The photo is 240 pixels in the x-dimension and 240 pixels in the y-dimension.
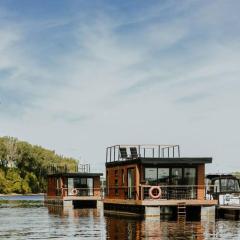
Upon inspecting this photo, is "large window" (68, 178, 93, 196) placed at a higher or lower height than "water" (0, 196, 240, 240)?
higher

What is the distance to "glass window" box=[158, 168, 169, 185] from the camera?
168 ft

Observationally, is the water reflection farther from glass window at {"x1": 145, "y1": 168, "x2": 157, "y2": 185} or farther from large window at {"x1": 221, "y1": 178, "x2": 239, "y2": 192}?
large window at {"x1": 221, "y1": 178, "x2": 239, "y2": 192}

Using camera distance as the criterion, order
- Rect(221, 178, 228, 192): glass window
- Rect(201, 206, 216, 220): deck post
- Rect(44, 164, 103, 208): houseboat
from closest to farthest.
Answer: Rect(201, 206, 216, 220): deck post, Rect(221, 178, 228, 192): glass window, Rect(44, 164, 103, 208): houseboat

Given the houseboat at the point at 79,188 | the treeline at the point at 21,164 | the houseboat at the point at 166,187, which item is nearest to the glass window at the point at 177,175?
the houseboat at the point at 166,187

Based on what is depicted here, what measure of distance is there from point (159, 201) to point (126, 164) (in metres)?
6.38

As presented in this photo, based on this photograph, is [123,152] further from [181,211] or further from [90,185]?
[90,185]

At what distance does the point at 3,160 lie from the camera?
153 metres

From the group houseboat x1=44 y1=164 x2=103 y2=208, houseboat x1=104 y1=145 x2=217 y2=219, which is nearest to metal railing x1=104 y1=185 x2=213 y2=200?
houseboat x1=104 y1=145 x2=217 y2=219

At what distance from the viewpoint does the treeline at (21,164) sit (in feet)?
493

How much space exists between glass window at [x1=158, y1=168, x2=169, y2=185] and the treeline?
3891 inches

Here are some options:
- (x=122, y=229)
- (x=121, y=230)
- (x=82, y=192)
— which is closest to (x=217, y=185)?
(x=122, y=229)

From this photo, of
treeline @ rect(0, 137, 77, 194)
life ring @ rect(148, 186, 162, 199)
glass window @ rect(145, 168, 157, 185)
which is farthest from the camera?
treeline @ rect(0, 137, 77, 194)

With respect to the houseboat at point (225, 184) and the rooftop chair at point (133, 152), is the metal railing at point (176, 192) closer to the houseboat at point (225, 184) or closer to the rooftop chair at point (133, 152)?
the rooftop chair at point (133, 152)

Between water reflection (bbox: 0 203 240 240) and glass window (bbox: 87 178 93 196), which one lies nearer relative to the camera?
water reflection (bbox: 0 203 240 240)
